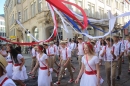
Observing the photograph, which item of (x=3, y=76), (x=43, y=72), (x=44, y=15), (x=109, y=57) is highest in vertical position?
(x=44, y=15)

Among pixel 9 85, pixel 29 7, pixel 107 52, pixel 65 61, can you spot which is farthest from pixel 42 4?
pixel 9 85

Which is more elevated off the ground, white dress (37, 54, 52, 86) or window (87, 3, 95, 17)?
window (87, 3, 95, 17)

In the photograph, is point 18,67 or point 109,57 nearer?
point 109,57

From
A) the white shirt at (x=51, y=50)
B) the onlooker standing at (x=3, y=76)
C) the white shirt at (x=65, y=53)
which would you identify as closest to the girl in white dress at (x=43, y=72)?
the white shirt at (x=65, y=53)

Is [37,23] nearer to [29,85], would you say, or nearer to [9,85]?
[29,85]

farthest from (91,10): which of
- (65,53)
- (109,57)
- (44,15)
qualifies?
(109,57)

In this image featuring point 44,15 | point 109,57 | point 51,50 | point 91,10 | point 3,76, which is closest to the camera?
point 3,76

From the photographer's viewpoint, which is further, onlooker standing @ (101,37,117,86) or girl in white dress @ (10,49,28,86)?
girl in white dress @ (10,49,28,86)

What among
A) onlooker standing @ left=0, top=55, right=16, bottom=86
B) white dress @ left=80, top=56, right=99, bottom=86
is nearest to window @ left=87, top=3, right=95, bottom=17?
white dress @ left=80, top=56, right=99, bottom=86

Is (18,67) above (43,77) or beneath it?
above

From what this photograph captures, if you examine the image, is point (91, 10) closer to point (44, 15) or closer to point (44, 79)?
point (44, 15)

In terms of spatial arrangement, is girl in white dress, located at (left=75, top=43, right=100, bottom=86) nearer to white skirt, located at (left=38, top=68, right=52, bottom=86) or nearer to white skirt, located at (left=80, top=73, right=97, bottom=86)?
white skirt, located at (left=80, top=73, right=97, bottom=86)

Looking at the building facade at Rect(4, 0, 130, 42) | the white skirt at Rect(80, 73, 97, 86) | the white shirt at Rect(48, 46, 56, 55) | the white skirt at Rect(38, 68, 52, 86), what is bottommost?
the white skirt at Rect(38, 68, 52, 86)

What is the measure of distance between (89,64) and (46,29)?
2061cm
